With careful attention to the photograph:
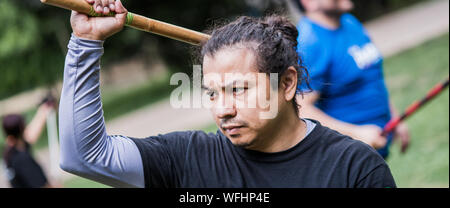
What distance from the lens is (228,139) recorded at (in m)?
2.22

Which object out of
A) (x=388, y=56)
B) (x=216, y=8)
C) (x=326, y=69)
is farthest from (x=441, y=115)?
(x=216, y=8)

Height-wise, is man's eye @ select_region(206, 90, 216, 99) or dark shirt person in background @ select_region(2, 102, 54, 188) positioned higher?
man's eye @ select_region(206, 90, 216, 99)

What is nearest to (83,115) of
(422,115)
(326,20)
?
(326,20)

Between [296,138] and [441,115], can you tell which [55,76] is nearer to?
[441,115]

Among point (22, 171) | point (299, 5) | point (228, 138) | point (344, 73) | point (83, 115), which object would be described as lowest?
point (22, 171)

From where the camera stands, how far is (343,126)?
12.3 feet

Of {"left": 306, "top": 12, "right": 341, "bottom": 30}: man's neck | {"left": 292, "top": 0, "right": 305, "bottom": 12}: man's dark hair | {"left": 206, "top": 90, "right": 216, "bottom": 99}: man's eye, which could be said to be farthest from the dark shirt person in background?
{"left": 206, "top": 90, "right": 216, "bottom": 99}: man's eye

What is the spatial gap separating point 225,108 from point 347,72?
1977 millimetres

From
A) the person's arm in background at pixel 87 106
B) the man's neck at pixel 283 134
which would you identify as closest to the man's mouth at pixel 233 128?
the man's neck at pixel 283 134

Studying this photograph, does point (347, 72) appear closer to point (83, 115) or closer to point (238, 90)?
point (238, 90)

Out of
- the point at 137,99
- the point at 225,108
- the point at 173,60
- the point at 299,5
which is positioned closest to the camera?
the point at 225,108

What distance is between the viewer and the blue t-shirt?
3.75 metres

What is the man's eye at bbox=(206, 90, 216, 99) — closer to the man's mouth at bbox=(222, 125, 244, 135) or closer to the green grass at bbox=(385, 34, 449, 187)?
the man's mouth at bbox=(222, 125, 244, 135)

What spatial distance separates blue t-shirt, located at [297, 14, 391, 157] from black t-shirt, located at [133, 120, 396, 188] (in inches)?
62.3
